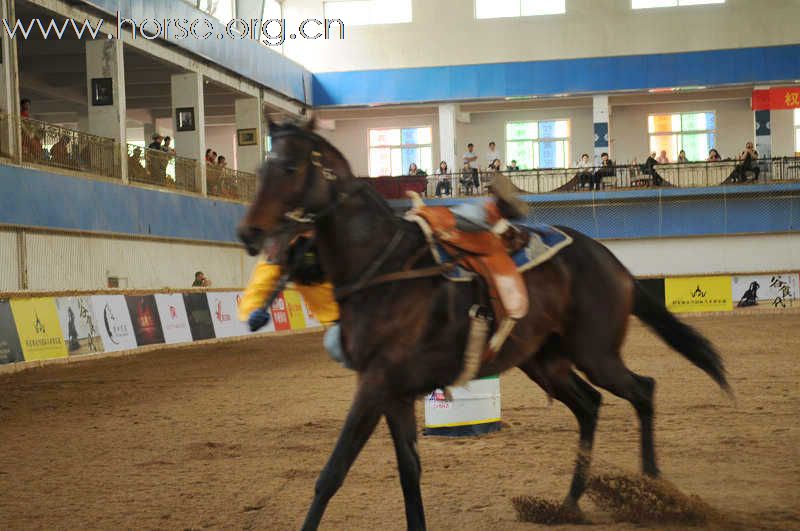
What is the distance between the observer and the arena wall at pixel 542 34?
138ft

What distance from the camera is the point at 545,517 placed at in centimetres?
598

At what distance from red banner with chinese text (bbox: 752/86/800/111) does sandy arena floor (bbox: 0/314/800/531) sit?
92.1 feet

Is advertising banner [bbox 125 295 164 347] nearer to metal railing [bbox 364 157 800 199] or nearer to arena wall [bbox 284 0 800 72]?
metal railing [bbox 364 157 800 199]

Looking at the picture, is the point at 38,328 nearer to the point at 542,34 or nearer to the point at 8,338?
the point at 8,338

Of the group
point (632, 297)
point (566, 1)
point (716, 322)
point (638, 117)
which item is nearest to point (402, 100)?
point (566, 1)

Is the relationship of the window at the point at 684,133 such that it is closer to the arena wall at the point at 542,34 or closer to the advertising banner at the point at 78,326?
the arena wall at the point at 542,34

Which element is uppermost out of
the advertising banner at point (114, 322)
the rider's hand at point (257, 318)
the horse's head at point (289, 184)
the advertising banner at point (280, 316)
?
the horse's head at point (289, 184)

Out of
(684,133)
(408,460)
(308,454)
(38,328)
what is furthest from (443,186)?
(408,460)

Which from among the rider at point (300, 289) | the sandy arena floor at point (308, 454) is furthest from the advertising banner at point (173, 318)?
the rider at point (300, 289)

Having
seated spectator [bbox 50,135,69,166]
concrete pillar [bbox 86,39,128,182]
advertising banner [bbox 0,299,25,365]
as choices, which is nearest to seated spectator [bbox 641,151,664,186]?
concrete pillar [bbox 86,39,128,182]

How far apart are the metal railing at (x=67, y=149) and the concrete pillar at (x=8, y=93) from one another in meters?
0.23

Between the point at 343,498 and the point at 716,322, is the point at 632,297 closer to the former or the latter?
the point at 343,498

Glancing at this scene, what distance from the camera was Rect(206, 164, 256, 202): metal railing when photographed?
3316 centimetres

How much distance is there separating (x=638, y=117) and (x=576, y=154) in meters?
3.63
